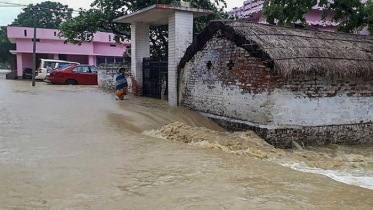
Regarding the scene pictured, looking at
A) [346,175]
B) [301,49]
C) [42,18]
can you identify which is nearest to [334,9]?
[301,49]

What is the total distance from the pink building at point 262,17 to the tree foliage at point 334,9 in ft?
7.06

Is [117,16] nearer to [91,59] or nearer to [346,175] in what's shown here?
[346,175]

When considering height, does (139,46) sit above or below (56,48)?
below

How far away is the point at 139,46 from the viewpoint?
12562 millimetres

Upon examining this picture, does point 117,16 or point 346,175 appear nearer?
point 346,175

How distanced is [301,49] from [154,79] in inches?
236

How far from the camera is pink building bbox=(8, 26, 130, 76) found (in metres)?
26.8

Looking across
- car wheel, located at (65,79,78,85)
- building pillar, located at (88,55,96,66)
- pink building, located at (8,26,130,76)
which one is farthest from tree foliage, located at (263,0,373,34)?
building pillar, located at (88,55,96,66)

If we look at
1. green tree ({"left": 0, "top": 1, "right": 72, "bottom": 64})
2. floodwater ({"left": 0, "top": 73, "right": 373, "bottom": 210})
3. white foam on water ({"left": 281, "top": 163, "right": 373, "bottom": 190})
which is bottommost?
white foam on water ({"left": 281, "top": 163, "right": 373, "bottom": 190})

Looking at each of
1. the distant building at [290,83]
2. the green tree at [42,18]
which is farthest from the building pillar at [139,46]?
the green tree at [42,18]

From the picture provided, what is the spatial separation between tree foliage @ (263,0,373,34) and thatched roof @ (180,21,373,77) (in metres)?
2.44

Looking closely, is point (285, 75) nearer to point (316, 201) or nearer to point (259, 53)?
point (259, 53)

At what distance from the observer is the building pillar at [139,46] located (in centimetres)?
1244

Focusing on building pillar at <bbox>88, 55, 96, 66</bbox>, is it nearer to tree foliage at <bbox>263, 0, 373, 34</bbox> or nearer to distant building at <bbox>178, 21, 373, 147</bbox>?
tree foliage at <bbox>263, 0, 373, 34</bbox>
